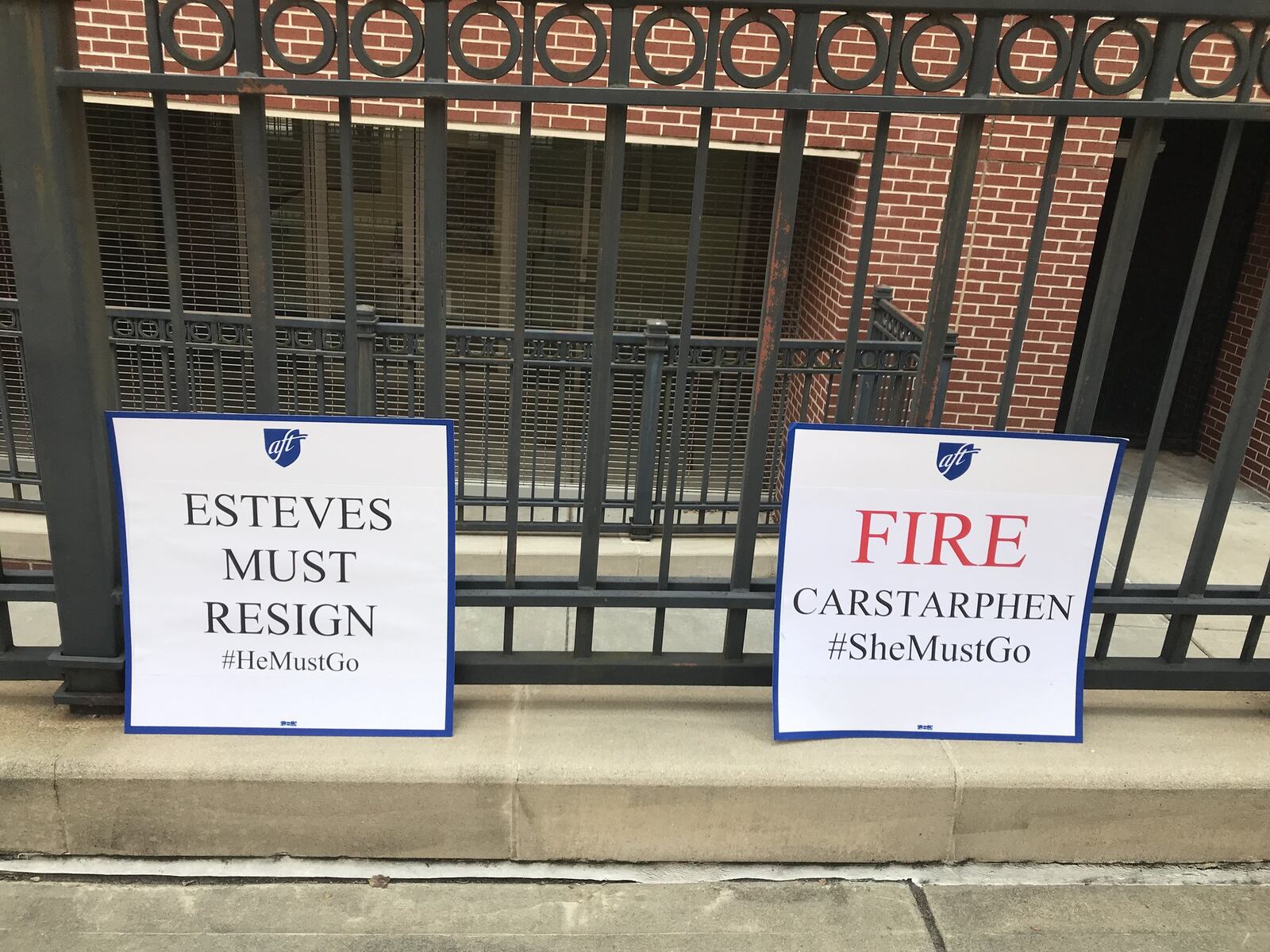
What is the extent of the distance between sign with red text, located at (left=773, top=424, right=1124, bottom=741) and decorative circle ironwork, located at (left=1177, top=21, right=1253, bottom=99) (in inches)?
31.2

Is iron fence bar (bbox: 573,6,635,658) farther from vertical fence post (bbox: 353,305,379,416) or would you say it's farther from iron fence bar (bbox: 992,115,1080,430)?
vertical fence post (bbox: 353,305,379,416)

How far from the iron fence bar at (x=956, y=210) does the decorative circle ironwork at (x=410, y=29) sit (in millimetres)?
1164

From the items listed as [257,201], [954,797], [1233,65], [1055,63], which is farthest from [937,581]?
[257,201]

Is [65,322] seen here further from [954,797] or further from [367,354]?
[367,354]

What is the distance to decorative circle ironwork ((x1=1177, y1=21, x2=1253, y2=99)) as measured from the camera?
6.75 feet

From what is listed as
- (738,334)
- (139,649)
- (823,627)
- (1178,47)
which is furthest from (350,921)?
(738,334)

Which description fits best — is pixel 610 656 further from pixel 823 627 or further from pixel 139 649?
pixel 139 649

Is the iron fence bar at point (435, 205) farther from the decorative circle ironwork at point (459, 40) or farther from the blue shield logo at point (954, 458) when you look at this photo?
the blue shield logo at point (954, 458)

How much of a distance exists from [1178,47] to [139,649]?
107 inches

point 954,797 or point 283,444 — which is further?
point 954,797

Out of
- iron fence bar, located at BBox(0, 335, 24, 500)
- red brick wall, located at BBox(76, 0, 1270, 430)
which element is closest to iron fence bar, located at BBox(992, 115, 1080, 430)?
red brick wall, located at BBox(76, 0, 1270, 430)

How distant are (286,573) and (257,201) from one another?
85cm

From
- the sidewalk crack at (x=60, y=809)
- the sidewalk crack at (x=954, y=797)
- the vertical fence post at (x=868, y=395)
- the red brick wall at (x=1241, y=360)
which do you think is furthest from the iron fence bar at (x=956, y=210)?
the red brick wall at (x=1241, y=360)

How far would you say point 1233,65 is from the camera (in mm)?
2094
